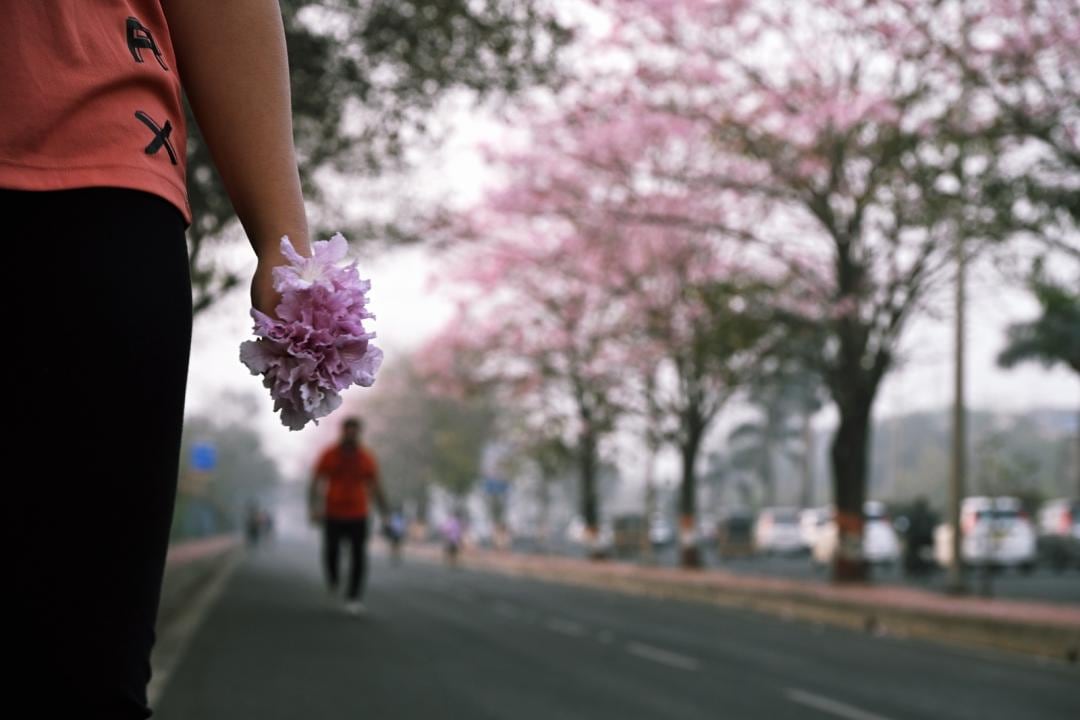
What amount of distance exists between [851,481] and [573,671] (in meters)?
14.3

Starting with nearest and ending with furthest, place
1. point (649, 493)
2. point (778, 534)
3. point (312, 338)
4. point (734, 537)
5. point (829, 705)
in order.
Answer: point (312, 338), point (829, 705), point (649, 493), point (734, 537), point (778, 534)

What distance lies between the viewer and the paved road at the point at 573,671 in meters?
8.82

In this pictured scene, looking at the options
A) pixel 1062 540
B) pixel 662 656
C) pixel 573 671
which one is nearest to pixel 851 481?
pixel 1062 540

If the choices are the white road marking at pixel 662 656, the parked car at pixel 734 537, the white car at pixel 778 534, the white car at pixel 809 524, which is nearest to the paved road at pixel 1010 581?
the white car at pixel 809 524

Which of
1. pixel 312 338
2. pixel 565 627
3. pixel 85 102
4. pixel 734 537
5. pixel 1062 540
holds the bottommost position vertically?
pixel 565 627

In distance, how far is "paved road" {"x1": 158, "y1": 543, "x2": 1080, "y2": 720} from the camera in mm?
8820

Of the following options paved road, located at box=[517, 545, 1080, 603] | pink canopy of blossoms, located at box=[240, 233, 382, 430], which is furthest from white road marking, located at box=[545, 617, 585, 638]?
pink canopy of blossoms, located at box=[240, 233, 382, 430]

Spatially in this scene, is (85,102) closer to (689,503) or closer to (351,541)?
(351,541)

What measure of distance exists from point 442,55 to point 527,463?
121 feet

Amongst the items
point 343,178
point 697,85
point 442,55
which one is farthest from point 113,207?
point 697,85

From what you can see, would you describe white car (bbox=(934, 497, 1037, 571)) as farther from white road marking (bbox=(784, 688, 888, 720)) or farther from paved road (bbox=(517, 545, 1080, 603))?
white road marking (bbox=(784, 688, 888, 720))

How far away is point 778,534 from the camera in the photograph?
51.8 metres

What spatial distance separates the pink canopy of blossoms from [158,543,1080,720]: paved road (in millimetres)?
6656

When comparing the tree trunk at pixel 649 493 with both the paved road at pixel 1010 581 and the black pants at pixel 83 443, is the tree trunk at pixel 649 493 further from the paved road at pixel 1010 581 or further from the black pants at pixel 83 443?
the black pants at pixel 83 443
